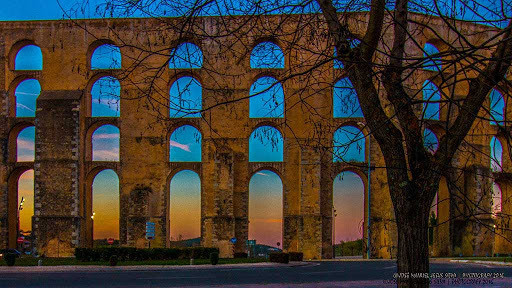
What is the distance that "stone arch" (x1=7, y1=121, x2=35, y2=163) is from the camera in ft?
100

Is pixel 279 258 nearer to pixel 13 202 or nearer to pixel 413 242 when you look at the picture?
pixel 413 242

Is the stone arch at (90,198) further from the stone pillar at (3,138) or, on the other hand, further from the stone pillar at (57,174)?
the stone pillar at (3,138)

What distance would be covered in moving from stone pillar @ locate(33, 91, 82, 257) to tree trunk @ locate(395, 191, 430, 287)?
85.9ft

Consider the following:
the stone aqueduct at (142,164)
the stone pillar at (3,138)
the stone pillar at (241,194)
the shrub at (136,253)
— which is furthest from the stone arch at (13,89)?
the stone pillar at (241,194)

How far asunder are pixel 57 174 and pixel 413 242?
88.1 ft

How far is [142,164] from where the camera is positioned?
3006 centimetres

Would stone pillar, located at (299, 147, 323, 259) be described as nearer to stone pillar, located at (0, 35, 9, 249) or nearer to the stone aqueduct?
the stone aqueduct

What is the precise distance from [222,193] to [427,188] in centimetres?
2420

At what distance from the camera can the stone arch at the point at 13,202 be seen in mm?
30078

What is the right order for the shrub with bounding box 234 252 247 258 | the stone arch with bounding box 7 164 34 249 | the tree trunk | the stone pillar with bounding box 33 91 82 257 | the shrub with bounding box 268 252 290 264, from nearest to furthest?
the tree trunk < the shrub with bounding box 268 252 290 264 < the shrub with bounding box 234 252 247 258 < the stone pillar with bounding box 33 91 82 257 < the stone arch with bounding box 7 164 34 249

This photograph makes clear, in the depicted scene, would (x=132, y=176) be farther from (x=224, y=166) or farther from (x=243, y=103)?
(x=243, y=103)

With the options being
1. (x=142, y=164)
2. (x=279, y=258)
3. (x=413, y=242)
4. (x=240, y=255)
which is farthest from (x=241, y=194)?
(x=413, y=242)

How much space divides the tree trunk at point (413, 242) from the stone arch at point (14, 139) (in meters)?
29.4

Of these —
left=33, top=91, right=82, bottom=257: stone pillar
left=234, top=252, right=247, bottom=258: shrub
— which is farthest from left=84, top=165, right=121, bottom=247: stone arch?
left=234, top=252, right=247, bottom=258: shrub
